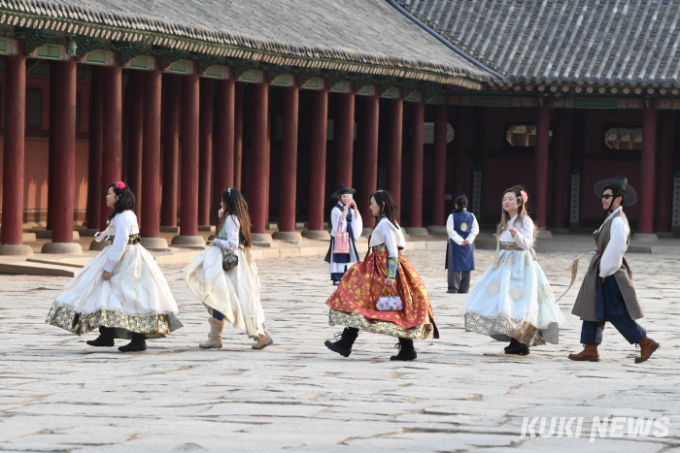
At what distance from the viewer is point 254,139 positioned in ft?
70.1

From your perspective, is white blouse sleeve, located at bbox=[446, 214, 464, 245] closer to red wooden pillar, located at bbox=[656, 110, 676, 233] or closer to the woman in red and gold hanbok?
the woman in red and gold hanbok

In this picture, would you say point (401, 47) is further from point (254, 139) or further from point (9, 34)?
point (9, 34)

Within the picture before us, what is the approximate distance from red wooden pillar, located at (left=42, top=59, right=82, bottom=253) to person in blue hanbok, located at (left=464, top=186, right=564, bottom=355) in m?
8.61

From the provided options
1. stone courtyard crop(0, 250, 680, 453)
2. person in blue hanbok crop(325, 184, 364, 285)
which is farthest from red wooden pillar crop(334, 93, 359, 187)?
stone courtyard crop(0, 250, 680, 453)

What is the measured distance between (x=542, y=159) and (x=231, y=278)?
16.9 meters

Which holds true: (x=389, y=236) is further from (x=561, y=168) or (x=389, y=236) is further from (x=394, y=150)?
(x=561, y=168)

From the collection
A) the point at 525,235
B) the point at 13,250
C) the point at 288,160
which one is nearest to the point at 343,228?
the point at 13,250

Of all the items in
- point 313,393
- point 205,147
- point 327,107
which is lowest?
point 313,393

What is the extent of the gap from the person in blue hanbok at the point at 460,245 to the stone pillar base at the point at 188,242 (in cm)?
542

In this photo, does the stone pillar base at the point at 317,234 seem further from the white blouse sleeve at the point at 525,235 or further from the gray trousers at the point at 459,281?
the white blouse sleeve at the point at 525,235

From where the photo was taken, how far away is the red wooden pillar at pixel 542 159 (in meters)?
25.9

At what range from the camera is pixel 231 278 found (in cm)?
974

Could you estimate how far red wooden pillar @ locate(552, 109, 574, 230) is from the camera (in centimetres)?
2738

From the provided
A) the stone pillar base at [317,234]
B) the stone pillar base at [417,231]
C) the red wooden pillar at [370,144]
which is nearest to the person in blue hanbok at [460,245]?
the stone pillar base at [317,234]
